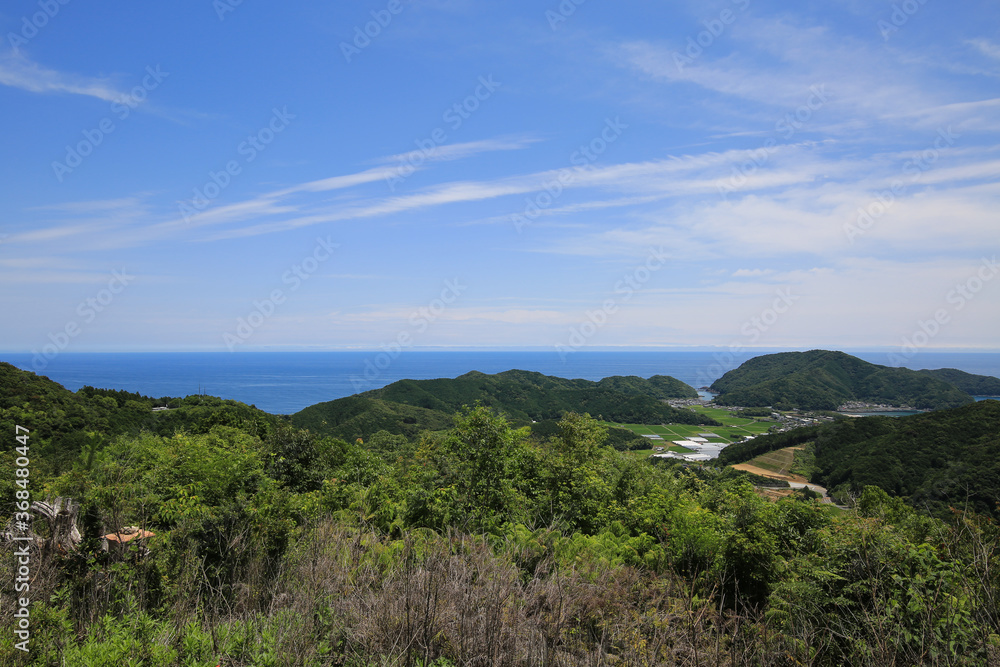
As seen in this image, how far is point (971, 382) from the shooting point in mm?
116188

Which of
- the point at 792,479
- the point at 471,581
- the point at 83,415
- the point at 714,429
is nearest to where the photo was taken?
the point at 471,581

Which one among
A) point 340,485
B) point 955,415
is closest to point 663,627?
point 340,485

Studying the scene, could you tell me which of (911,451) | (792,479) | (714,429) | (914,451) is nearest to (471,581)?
(914,451)

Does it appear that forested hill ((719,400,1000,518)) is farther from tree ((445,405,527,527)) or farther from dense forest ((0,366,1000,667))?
tree ((445,405,527,527))

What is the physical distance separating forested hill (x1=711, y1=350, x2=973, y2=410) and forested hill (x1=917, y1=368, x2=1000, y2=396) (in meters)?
4.98

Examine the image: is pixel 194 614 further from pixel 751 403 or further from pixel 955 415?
pixel 751 403

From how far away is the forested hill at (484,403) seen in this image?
68.3 m

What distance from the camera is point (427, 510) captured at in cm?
1046

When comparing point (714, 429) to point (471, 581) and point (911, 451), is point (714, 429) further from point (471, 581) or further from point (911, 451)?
point (471, 581)

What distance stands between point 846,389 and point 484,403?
93595 mm

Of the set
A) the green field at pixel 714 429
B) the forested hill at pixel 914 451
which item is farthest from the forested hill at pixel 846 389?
the forested hill at pixel 914 451

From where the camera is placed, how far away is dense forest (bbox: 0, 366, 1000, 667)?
12.6 ft

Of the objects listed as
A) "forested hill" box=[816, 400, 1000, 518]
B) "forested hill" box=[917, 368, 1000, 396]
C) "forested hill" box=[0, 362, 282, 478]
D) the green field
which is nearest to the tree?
"forested hill" box=[0, 362, 282, 478]

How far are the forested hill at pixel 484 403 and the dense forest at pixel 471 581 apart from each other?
182ft
